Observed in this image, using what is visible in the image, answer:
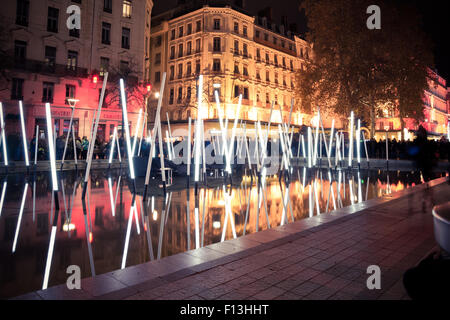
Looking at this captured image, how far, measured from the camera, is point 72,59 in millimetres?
26016

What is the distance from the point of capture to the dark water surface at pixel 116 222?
11.1ft

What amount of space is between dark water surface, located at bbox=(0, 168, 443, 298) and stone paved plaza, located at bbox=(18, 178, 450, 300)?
0.60m

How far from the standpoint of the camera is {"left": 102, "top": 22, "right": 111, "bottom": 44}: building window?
1096 inches

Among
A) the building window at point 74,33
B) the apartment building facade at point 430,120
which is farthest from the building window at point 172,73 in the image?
the apartment building facade at point 430,120

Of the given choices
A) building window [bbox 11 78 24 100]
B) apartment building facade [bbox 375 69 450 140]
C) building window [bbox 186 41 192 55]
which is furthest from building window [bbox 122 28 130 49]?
apartment building facade [bbox 375 69 450 140]

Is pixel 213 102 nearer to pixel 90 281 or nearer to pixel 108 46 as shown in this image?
pixel 108 46

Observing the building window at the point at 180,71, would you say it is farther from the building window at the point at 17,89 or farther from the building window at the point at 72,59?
the building window at the point at 17,89

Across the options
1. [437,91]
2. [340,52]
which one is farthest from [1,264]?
[437,91]

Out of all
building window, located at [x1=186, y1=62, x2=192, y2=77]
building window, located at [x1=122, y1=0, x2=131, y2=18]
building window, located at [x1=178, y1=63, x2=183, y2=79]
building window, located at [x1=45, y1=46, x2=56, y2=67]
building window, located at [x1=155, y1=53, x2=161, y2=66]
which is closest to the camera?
building window, located at [x1=45, y1=46, x2=56, y2=67]

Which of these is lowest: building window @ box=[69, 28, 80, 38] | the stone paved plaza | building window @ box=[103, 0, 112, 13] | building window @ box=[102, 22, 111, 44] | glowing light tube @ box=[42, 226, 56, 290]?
glowing light tube @ box=[42, 226, 56, 290]

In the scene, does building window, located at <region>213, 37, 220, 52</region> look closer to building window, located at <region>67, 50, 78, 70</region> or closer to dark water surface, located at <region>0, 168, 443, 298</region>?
building window, located at <region>67, 50, 78, 70</region>

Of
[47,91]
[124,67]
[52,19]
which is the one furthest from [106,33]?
[47,91]

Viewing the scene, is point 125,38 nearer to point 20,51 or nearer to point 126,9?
point 126,9
